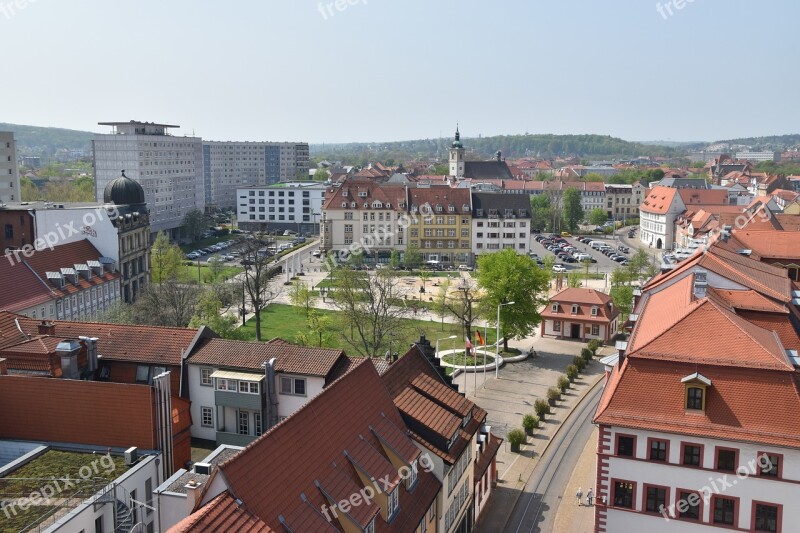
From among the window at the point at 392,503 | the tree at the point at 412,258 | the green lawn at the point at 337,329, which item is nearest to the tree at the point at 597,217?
the tree at the point at 412,258

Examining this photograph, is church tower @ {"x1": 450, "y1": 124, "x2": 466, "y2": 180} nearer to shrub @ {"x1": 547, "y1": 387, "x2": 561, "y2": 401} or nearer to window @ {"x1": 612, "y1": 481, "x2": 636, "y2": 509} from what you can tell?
shrub @ {"x1": 547, "y1": 387, "x2": 561, "y2": 401}

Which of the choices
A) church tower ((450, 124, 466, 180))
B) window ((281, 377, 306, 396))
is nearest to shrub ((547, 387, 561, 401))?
window ((281, 377, 306, 396))

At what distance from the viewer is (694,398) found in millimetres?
29484

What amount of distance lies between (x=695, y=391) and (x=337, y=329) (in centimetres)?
4223

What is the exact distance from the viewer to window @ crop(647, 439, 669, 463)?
97.7 feet

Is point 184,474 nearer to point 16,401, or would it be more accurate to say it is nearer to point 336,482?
point 336,482

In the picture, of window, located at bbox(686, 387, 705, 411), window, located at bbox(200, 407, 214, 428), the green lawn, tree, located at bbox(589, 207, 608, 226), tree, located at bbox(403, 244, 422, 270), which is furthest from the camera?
tree, located at bbox(589, 207, 608, 226)

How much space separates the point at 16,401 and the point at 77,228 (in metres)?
43.9

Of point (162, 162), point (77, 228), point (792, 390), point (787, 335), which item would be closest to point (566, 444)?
point (787, 335)

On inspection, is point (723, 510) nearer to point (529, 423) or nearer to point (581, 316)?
point (529, 423)

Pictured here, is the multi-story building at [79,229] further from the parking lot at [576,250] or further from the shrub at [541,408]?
the parking lot at [576,250]

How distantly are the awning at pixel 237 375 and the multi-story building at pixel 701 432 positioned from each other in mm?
14577

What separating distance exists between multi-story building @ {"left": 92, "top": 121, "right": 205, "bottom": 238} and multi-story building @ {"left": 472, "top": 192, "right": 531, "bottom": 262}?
56.5 metres

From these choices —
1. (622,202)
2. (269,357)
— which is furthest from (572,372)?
(622,202)
